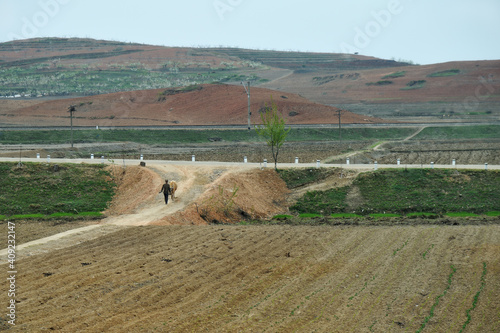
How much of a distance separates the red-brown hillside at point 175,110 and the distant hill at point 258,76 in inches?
407

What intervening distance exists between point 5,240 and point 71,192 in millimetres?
10916

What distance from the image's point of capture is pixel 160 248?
74.5 feet

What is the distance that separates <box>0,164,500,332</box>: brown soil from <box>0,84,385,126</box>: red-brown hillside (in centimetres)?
5888

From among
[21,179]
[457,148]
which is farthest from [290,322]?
[457,148]

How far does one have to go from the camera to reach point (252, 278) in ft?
63.9

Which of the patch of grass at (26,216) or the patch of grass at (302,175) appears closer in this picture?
the patch of grass at (26,216)

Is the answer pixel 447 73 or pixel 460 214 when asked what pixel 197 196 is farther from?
Answer: pixel 447 73

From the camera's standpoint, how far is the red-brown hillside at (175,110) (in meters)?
86.7

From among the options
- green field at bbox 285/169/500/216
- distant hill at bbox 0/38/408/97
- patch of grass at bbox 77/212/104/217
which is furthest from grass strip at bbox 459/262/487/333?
distant hill at bbox 0/38/408/97

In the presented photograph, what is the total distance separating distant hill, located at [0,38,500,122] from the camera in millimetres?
111812

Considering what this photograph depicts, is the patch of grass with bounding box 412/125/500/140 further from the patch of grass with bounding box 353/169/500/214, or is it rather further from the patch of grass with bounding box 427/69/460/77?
the patch of grass with bounding box 427/69/460/77

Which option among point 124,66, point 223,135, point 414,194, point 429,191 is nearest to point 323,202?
point 414,194

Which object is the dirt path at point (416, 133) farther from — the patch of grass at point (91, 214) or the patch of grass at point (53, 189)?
the patch of grass at point (91, 214)

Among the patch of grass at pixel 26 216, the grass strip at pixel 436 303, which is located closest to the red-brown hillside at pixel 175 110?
the patch of grass at pixel 26 216
